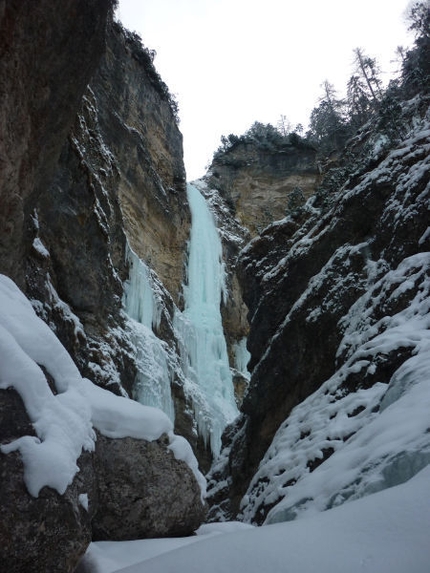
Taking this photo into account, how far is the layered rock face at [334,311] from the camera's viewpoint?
743 cm

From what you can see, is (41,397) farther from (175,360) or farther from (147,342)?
(175,360)

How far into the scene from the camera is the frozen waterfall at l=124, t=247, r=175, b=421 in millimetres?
17453

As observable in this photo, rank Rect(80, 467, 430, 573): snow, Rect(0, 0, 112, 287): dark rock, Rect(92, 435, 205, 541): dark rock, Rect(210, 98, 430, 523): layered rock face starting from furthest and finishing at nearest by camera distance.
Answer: Rect(210, 98, 430, 523): layered rock face < Rect(0, 0, 112, 287): dark rock < Rect(92, 435, 205, 541): dark rock < Rect(80, 467, 430, 573): snow

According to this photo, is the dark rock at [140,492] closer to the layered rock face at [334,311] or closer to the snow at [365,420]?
the snow at [365,420]

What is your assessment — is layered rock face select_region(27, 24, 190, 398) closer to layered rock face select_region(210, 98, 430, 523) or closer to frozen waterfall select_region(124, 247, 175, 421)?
frozen waterfall select_region(124, 247, 175, 421)

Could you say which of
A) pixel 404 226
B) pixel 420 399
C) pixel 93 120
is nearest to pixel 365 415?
pixel 420 399

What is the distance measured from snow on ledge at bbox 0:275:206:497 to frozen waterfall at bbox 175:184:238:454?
17902mm

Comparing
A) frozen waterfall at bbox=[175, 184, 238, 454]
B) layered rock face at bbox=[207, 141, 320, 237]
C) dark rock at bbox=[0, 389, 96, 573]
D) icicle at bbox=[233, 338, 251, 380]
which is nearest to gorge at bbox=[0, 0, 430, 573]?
dark rock at bbox=[0, 389, 96, 573]

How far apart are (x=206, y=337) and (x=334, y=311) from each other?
16400 mm

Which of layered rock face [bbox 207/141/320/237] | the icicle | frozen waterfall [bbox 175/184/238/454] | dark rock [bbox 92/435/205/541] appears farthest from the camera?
layered rock face [bbox 207/141/320/237]

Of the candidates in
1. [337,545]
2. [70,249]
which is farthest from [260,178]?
[337,545]

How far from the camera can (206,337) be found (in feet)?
87.6

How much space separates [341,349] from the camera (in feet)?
30.0

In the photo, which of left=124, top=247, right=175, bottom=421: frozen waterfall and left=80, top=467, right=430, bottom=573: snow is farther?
left=124, top=247, right=175, bottom=421: frozen waterfall
